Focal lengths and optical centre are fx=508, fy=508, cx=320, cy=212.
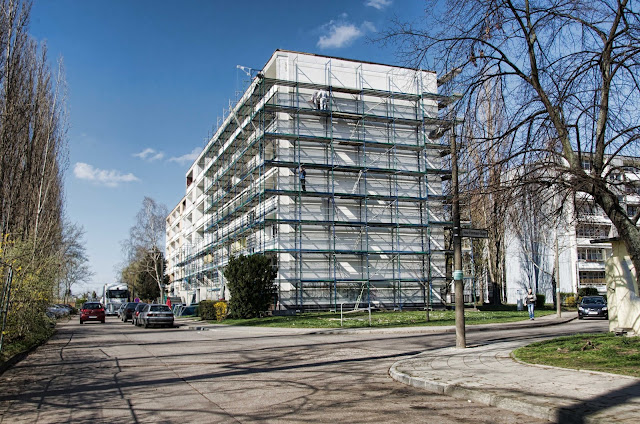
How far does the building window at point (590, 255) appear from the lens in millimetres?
58894

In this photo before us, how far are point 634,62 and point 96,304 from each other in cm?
4139

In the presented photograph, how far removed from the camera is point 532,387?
7.49 metres

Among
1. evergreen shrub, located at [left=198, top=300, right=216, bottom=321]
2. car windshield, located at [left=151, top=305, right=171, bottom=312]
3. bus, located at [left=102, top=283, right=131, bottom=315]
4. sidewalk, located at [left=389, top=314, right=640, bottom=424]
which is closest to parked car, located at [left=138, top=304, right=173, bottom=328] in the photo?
car windshield, located at [left=151, top=305, right=171, bottom=312]

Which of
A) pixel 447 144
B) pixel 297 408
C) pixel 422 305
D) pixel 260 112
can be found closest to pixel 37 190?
pixel 260 112

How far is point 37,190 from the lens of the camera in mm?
24906

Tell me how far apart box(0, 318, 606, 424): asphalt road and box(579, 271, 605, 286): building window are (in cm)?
5186

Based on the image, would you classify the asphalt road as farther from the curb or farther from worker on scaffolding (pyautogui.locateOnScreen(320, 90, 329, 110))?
worker on scaffolding (pyautogui.locateOnScreen(320, 90, 329, 110))

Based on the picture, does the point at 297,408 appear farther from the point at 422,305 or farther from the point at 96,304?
the point at 96,304

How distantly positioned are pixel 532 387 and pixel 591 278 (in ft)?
195

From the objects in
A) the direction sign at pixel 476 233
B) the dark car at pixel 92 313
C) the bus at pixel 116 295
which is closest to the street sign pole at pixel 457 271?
the direction sign at pixel 476 233

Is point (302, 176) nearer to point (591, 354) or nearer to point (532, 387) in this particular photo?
point (591, 354)

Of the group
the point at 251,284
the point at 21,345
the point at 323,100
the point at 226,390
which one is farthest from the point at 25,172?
the point at 323,100

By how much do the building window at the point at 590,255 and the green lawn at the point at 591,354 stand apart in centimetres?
5211

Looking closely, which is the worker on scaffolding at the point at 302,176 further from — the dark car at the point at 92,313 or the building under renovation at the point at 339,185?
the dark car at the point at 92,313
